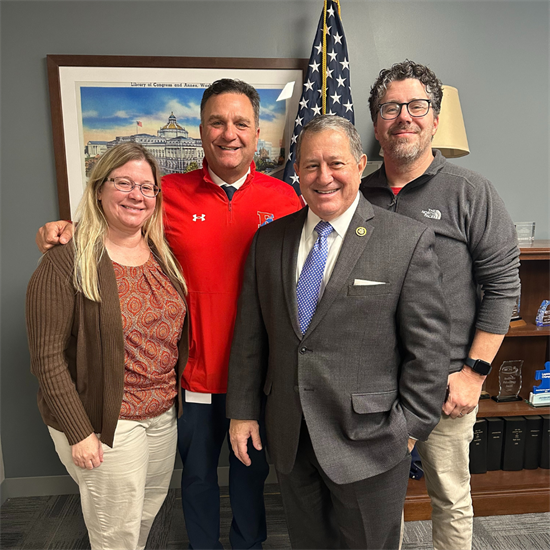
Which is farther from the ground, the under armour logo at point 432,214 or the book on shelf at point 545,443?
the under armour logo at point 432,214

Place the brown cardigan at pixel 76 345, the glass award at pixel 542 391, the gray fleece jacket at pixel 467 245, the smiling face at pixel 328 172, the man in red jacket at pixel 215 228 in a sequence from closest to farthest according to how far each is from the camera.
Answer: the smiling face at pixel 328 172, the brown cardigan at pixel 76 345, the gray fleece jacket at pixel 467 245, the man in red jacket at pixel 215 228, the glass award at pixel 542 391

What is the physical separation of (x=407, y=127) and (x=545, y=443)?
206 centimetres

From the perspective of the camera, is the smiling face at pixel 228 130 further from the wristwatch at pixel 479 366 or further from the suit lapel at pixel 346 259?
the wristwatch at pixel 479 366

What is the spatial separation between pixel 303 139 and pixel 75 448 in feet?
4.15

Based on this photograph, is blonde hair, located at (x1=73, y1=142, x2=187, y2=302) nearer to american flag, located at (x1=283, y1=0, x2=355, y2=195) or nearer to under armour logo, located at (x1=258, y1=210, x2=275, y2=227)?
under armour logo, located at (x1=258, y1=210, x2=275, y2=227)

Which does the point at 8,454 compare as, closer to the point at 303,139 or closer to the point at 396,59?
the point at 303,139

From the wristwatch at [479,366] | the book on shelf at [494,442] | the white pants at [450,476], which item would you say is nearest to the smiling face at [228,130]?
the wristwatch at [479,366]

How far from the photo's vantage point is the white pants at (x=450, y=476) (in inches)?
68.6

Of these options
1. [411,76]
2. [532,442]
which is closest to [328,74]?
[411,76]

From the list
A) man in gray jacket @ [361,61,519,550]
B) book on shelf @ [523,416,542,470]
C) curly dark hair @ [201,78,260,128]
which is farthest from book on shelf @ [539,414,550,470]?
curly dark hair @ [201,78,260,128]

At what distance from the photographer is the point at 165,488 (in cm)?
182

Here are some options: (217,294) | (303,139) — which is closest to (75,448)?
(217,294)

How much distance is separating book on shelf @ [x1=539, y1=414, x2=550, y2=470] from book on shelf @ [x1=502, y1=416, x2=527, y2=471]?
11 centimetres

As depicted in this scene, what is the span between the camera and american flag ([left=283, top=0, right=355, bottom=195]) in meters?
2.31
